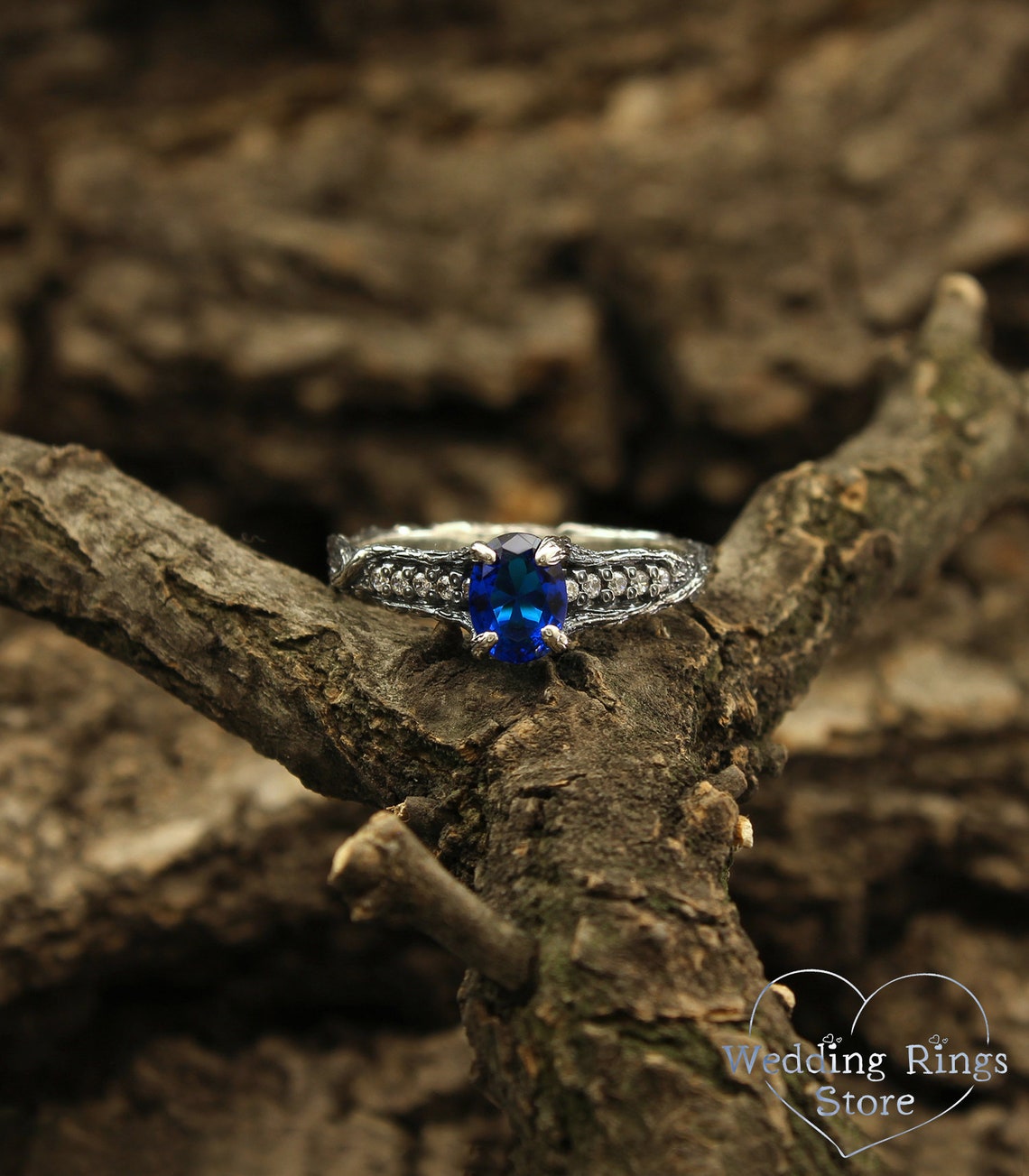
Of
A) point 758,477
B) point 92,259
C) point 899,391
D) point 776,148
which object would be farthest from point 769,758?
point 92,259

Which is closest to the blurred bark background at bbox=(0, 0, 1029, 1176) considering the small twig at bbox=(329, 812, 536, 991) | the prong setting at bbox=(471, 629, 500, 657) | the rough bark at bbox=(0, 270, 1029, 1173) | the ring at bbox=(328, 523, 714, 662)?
the rough bark at bbox=(0, 270, 1029, 1173)

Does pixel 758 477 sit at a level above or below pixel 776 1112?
above

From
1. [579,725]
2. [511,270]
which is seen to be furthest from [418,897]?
[511,270]

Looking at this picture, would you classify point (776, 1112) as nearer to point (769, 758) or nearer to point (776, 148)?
point (769, 758)

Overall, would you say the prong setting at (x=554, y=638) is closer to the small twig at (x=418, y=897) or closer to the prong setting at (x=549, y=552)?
the prong setting at (x=549, y=552)

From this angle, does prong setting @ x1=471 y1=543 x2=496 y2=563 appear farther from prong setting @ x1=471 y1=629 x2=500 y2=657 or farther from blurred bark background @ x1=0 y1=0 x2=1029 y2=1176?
blurred bark background @ x1=0 y1=0 x2=1029 y2=1176

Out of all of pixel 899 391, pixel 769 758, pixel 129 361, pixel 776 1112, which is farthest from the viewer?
pixel 129 361

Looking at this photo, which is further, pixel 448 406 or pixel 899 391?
pixel 448 406

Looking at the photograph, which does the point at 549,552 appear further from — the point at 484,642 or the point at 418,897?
the point at 418,897
